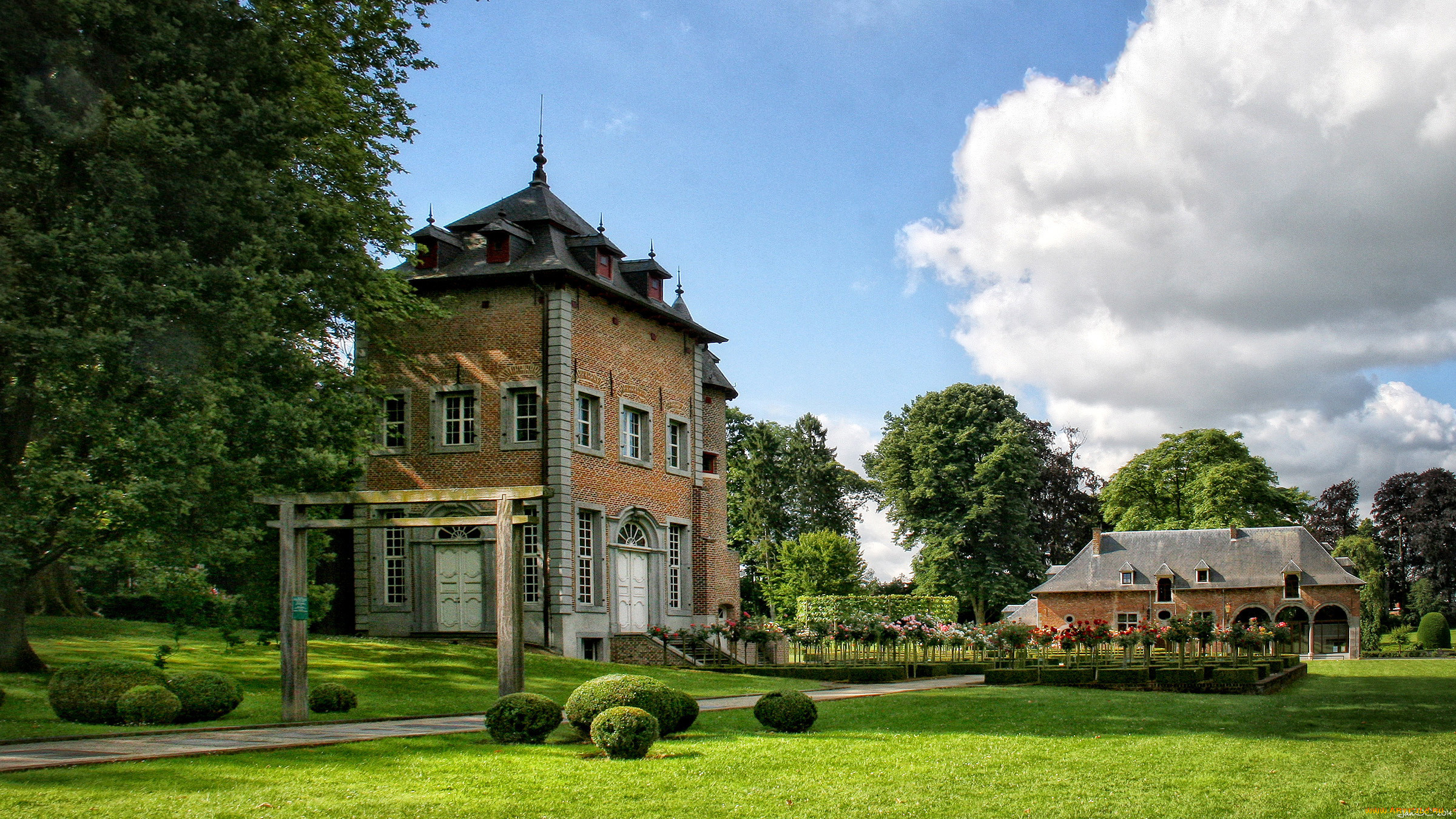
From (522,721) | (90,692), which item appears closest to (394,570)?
(90,692)

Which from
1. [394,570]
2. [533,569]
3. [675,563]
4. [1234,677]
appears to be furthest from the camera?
[675,563]

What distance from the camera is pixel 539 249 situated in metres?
26.4

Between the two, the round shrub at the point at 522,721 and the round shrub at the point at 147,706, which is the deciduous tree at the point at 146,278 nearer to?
the round shrub at the point at 147,706

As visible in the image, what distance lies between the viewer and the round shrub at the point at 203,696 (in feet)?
41.7

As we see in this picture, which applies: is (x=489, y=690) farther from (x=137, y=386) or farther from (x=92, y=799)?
(x=92, y=799)

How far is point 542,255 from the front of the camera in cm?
2612

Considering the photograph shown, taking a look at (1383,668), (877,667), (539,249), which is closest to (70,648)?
(539,249)

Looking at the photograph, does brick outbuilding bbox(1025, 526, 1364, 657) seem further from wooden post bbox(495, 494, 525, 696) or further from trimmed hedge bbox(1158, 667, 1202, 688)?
wooden post bbox(495, 494, 525, 696)

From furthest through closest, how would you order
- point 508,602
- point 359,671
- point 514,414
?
point 514,414, point 359,671, point 508,602

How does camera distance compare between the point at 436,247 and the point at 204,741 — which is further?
the point at 436,247

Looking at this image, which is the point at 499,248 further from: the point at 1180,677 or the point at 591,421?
the point at 1180,677

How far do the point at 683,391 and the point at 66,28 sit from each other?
18.4m

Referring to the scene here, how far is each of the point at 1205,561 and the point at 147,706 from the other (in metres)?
48.7

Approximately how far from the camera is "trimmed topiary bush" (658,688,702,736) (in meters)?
11.4
